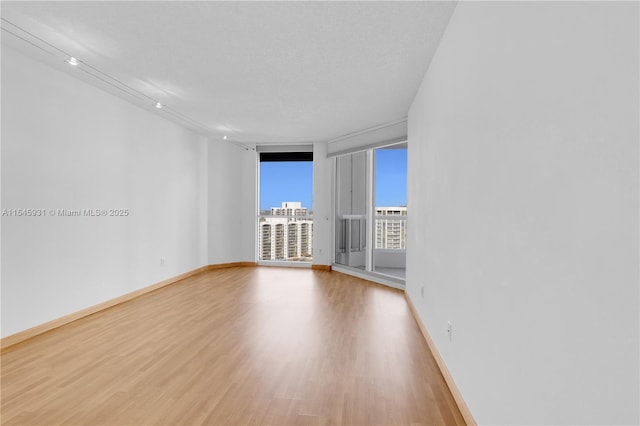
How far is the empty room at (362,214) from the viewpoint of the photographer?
34.6 inches

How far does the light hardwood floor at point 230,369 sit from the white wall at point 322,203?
8.93 ft

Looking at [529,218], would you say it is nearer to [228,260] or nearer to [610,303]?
[610,303]

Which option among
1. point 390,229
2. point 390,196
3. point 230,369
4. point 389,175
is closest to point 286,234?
point 390,229

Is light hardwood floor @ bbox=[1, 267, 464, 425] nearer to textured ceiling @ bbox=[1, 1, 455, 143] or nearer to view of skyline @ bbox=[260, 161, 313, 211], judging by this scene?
textured ceiling @ bbox=[1, 1, 455, 143]

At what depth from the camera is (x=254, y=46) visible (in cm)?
280

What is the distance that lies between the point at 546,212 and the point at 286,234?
21.5ft

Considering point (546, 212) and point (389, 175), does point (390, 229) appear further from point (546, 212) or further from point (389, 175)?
point (546, 212)

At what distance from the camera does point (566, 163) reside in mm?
948

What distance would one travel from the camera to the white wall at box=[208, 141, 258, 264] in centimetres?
661

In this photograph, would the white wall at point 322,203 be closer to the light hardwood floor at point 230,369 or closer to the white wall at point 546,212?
the light hardwood floor at point 230,369

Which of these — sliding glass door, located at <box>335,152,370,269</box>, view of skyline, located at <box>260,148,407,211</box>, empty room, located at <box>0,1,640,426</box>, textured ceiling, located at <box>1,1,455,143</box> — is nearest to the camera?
empty room, located at <box>0,1,640,426</box>

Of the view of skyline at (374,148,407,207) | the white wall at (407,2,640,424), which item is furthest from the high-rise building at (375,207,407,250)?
the white wall at (407,2,640,424)

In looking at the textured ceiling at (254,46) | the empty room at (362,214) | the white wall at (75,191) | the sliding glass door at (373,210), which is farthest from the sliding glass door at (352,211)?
the white wall at (75,191)

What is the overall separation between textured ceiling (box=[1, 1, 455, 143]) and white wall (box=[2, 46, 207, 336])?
618 millimetres
